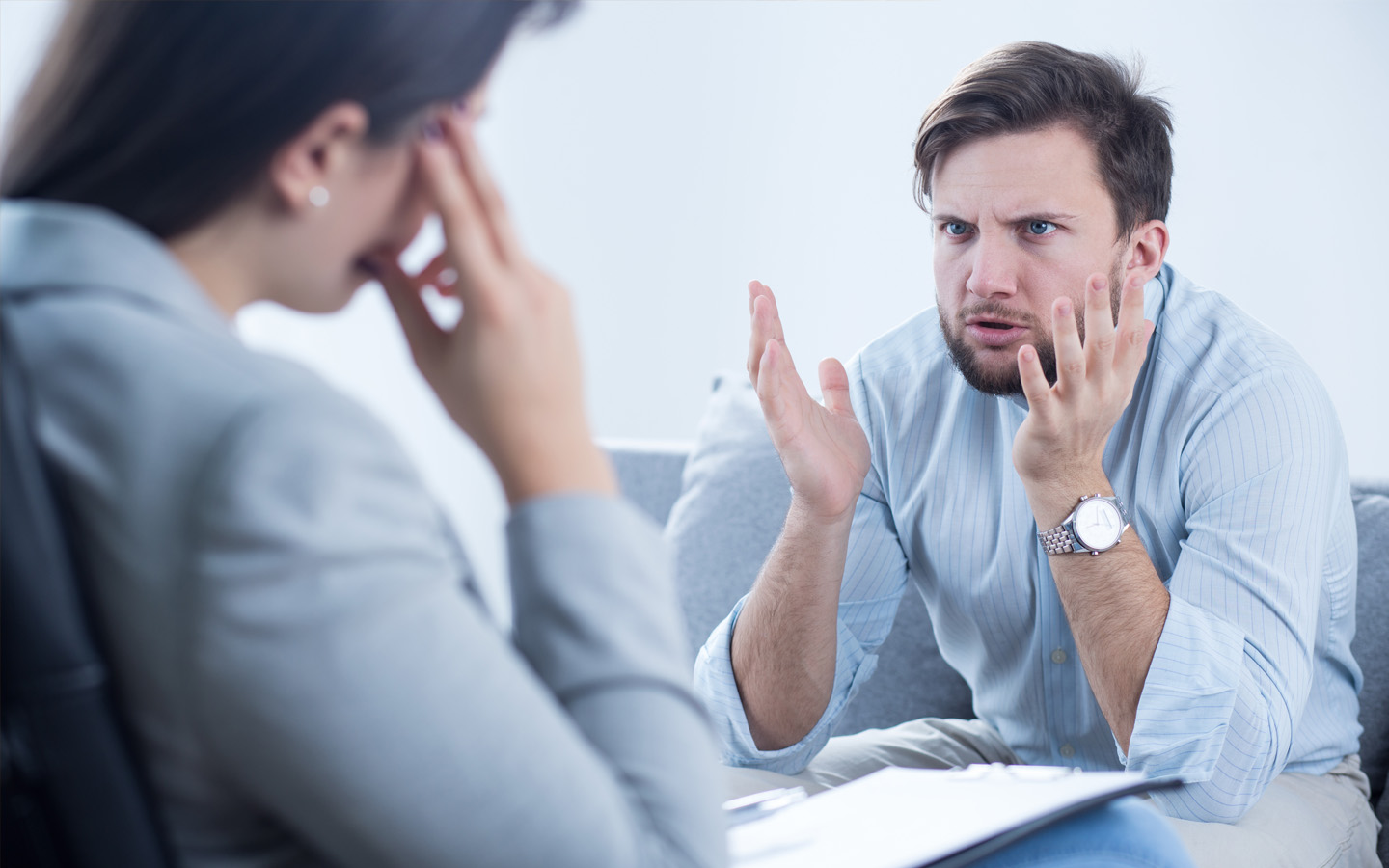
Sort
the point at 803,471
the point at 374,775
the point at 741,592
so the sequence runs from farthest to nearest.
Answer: the point at 741,592 < the point at 803,471 < the point at 374,775

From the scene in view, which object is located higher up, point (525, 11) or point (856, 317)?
point (525, 11)

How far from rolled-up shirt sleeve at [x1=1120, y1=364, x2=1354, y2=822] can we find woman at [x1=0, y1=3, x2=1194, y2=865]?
0.81m

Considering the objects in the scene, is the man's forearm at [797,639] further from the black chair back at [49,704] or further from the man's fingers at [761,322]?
the black chair back at [49,704]

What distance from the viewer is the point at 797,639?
1.38 meters

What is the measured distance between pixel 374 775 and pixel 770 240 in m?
2.36

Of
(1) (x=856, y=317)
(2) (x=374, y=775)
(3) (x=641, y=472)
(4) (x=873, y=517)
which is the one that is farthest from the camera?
(1) (x=856, y=317)

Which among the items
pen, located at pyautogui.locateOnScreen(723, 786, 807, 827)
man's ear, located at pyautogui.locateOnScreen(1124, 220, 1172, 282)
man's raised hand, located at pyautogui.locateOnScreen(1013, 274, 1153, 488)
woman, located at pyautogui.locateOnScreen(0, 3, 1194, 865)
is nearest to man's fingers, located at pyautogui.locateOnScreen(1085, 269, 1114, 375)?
man's raised hand, located at pyautogui.locateOnScreen(1013, 274, 1153, 488)

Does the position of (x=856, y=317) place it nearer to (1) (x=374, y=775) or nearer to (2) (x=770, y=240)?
(2) (x=770, y=240)

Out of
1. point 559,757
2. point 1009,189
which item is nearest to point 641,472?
point 1009,189

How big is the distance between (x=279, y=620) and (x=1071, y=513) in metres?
1.01

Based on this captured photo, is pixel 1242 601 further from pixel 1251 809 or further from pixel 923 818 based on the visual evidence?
pixel 923 818

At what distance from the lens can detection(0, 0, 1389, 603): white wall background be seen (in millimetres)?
1885

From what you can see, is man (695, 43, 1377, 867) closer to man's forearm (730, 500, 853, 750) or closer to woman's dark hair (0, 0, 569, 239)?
man's forearm (730, 500, 853, 750)

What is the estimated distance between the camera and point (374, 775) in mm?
427
